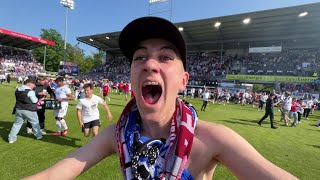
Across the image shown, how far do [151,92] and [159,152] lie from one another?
478mm

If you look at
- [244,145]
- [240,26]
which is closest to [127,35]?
[244,145]

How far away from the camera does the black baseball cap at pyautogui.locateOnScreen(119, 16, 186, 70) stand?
1742mm

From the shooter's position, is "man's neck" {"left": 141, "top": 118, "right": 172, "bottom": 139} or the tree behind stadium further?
the tree behind stadium

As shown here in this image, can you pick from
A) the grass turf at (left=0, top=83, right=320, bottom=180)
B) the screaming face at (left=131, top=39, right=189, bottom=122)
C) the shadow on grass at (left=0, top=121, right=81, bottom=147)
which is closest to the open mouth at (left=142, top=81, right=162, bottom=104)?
the screaming face at (left=131, top=39, right=189, bottom=122)

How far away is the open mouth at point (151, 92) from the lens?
5.77 ft

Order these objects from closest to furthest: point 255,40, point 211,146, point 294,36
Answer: point 211,146 < point 294,36 < point 255,40

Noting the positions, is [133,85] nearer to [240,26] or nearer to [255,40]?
[240,26]

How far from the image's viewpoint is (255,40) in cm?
4203

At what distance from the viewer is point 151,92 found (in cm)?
186

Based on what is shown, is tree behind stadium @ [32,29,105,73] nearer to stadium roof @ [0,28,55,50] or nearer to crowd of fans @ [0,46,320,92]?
stadium roof @ [0,28,55,50]

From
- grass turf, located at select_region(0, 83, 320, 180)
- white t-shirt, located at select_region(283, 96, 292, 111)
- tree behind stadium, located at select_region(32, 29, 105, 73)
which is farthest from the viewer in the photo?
tree behind stadium, located at select_region(32, 29, 105, 73)

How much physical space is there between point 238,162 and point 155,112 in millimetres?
621

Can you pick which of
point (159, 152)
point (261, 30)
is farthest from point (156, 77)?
point (261, 30)

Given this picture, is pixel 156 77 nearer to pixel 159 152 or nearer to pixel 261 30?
pixel 159 152
